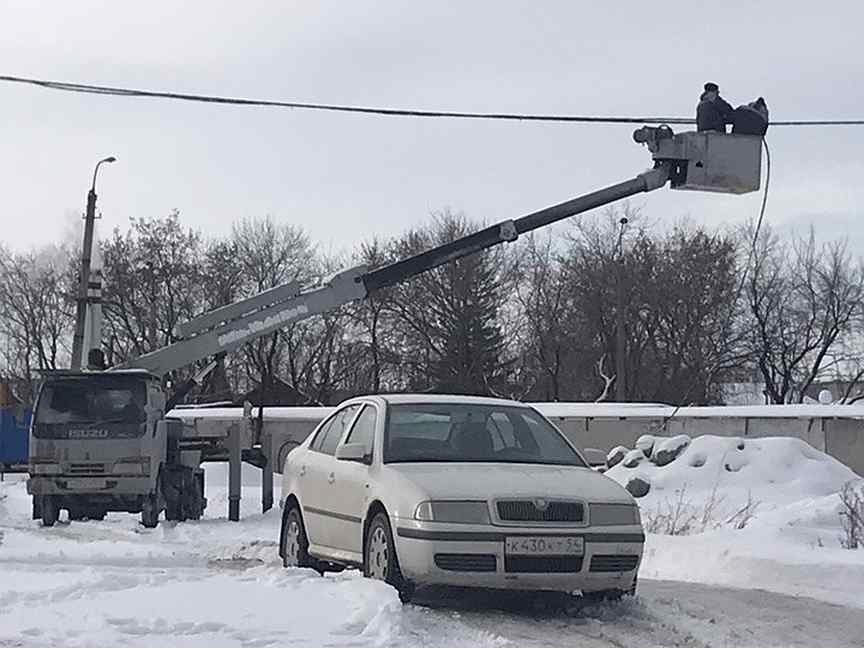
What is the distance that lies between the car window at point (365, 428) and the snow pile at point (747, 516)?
341 centimetres

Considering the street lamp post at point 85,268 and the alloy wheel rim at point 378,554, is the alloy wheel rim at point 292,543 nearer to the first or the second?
the alloy wheel rim at point 378,554

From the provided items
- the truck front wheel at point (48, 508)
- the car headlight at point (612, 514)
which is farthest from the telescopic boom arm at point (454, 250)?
the car headlight at point (612, 514)

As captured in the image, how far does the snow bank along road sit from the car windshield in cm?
101

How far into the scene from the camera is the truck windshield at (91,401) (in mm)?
19062

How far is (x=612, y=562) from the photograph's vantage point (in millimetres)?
8742

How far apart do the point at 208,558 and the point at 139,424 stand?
6823 mm

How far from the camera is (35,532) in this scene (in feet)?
57.9

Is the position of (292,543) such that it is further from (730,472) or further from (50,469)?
(730,472)

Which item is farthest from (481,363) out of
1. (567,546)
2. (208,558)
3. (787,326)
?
(567,546)

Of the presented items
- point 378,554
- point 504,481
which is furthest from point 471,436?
point 378,554

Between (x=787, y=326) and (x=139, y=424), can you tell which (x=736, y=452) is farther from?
(x=787, y=326)

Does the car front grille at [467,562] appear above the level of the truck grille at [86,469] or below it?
below

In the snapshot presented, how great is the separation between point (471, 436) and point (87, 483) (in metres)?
10.6

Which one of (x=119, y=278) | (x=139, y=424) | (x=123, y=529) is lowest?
(x=123, y=529)
